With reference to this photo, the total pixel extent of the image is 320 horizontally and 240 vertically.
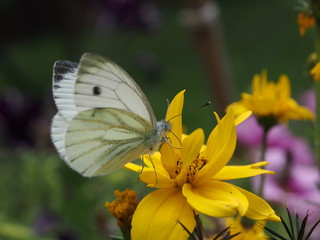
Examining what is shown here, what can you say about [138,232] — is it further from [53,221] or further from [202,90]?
[202,90]

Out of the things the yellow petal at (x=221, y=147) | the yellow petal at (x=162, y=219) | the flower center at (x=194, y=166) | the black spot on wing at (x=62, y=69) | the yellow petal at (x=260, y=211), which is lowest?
the yellow petal at (x=162, y=219)

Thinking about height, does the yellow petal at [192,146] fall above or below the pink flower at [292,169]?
above

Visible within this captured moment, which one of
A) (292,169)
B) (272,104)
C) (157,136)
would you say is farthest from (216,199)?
(292,169)

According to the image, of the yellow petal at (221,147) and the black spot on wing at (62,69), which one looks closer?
the yellow petal at (221,147)

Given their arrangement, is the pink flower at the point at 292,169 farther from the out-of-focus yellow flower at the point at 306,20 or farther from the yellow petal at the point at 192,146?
the yellow petal at the point at 192,146

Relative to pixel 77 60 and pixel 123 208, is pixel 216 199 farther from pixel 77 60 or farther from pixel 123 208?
pixel 77 60

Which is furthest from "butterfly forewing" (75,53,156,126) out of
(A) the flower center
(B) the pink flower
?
(B) the pink flower

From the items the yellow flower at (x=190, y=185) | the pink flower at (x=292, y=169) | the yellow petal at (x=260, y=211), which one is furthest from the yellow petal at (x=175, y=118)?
the pink flower at (x=292, y=169)
